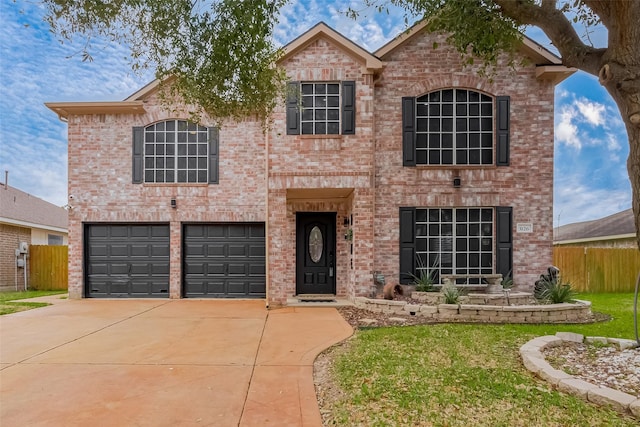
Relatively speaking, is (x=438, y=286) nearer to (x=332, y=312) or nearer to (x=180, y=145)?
(x=332, y=312)

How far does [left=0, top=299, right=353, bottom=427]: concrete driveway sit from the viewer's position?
3.64m

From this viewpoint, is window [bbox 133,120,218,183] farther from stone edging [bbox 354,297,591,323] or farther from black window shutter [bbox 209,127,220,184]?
Result: stone edging [bbox 354,297,591,323]

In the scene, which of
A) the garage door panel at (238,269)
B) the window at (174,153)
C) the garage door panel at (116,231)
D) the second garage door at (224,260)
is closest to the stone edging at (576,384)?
the second garage door at (224,260)

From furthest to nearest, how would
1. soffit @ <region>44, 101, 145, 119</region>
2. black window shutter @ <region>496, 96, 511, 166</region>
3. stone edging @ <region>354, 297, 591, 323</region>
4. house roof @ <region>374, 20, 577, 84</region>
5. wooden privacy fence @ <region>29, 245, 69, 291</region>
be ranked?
wooden privacy fence @ <region>29, 245, 69, 291</region> < soffit @ <region>44, 101, 145, 119</region> < black window shutter @ <region>496, 96, 511, 166</region> < house roof @ <region>374, 20, 577, 84</region> < stone edging @ <region>354, 297, 591, 323</region>

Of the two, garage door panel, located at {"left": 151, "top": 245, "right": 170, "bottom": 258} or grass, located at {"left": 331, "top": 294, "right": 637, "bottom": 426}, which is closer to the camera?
grass, located at {"left": 331, "top": 294, "right": 637, "bottom": 426}

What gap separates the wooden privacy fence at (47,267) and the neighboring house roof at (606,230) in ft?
77.7

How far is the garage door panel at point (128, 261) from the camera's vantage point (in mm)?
11281

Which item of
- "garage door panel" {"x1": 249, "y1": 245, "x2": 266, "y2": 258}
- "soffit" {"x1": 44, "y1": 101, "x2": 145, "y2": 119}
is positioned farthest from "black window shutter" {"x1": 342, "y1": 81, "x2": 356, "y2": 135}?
"soffit" {"x1": 44, "y1": 101, "x2": 145, "y2": 119}

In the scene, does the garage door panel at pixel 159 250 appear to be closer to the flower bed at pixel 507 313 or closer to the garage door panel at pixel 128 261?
the garage door panel at pixel 128 261

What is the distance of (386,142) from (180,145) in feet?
20.0

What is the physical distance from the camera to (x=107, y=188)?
1122cm

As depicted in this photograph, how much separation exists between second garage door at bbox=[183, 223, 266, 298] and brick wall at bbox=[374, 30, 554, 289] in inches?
147

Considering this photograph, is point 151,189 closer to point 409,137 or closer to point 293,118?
point 293,118

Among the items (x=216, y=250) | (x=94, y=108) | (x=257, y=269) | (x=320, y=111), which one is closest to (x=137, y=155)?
(x=94, y=108)
